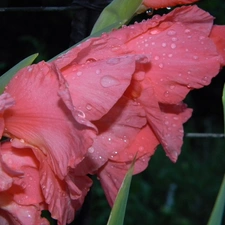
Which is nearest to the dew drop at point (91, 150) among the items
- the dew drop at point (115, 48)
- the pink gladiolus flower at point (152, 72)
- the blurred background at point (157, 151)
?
the pink gladiolus flower at point (152, 72)

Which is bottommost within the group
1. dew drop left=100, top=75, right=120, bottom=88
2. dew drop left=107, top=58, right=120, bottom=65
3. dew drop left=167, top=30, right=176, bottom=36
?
dew drop left=167, top=30, right=176, bottom=36

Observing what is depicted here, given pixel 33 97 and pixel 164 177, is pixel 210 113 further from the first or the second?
pixel 33 97

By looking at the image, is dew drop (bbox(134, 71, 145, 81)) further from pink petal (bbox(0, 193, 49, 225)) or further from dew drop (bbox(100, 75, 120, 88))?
pink petal (bbox(0, 193, 49, 225))

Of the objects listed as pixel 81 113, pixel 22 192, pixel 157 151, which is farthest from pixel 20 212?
pixel 157 151

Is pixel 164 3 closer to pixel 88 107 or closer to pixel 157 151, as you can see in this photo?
pixel 88 107

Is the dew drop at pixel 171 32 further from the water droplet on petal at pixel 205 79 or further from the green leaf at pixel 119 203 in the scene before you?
the green leaf at pixel 119 203

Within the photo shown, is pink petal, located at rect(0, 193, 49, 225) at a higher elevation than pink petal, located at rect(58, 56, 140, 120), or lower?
lower

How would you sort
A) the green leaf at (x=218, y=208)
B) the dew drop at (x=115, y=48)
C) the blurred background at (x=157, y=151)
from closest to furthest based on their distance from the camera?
the green leaf at (x=218, y=208)
the dew drop at (x=115, y=48)
the blurred background at (x=157, y=151)

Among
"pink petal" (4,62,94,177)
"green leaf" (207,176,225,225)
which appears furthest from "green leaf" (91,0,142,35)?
"green leaf" (207,176,225,225)
